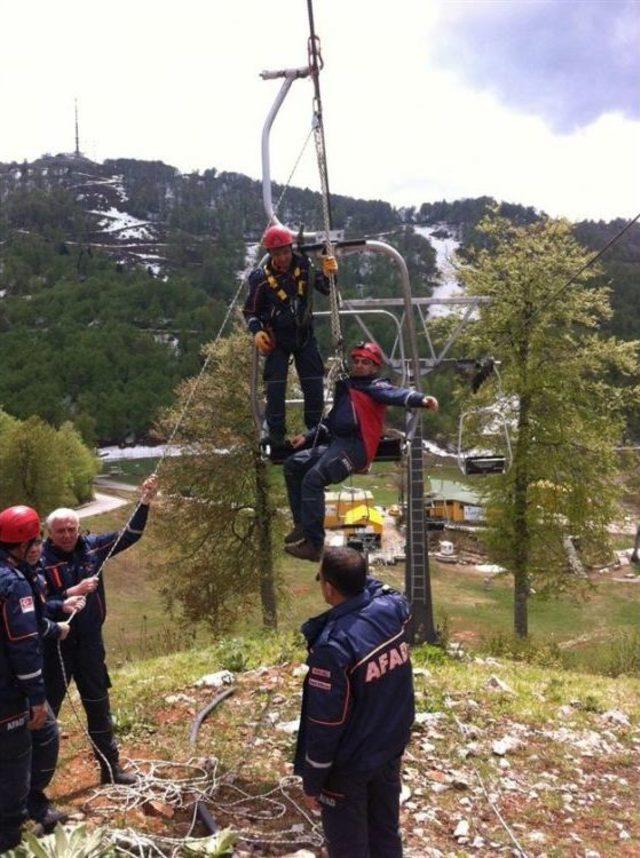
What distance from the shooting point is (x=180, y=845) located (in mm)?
4500

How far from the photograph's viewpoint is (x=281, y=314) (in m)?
6.23

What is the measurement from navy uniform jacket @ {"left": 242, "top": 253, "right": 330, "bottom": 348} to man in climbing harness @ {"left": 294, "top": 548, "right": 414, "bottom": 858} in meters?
3.08

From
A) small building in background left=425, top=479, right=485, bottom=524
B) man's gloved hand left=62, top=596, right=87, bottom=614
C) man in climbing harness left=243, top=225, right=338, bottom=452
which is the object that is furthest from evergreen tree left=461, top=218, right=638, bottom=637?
small building in background left=425, top=479, right=485, bottom=524

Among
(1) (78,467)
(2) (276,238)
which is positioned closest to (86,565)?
(2) (276,238)

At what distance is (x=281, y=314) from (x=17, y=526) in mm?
2945

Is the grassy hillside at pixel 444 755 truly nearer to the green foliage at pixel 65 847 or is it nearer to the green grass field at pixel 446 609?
the green foliage at pixel 65 847

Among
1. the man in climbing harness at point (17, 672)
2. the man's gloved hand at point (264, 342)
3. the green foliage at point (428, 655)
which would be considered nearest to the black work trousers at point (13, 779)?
the man in climbing harness at point (17, 672)

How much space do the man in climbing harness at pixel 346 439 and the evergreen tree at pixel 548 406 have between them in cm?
1100

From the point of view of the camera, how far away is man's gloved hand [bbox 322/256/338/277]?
6031 millimetres

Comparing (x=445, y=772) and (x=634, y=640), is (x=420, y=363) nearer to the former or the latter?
(x=445, y=772)

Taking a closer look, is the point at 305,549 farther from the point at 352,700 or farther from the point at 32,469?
the point at 32,469

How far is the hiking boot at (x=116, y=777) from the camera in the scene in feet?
18.1

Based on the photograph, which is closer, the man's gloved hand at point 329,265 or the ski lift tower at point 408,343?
the man's gloved hand at point 329,265

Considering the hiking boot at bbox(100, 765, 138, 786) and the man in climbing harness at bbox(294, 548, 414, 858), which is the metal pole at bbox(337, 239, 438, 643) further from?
the man in climbing harness at bbox(294, 548, 414, 858)
